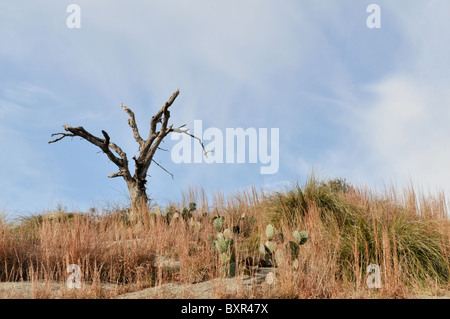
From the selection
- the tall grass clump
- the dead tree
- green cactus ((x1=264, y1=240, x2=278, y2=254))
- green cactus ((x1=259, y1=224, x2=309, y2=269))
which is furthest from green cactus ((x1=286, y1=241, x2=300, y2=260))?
the dead tree

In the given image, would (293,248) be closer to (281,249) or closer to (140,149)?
(281,249)

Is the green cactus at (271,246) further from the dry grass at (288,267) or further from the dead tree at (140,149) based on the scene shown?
the dead tree at (140,149)

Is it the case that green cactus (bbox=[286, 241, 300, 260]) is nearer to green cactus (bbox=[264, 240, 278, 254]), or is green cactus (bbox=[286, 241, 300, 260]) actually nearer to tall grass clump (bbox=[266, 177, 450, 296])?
green cactus (bbox=[264, 240, 278, 254])

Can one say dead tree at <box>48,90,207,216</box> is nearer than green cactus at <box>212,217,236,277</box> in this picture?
No

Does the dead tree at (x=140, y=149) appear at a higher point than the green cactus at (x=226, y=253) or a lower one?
higher

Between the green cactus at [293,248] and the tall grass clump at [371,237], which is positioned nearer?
the green cactus at [293,248]

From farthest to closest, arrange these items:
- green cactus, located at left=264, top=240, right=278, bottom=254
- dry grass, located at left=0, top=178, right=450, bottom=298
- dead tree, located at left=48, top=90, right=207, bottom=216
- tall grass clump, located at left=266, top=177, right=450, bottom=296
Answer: dead tree, located at left=48, top=90, right=207, bottom=216 < tall grass clump, located at left=266, top=177, right=450, bottom=296 < green cactus, located at left=264, top=240, right=278, bottom=254 < dry grass, located at left=0, top=178, right=450, bottom=298

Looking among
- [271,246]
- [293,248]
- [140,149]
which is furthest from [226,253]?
[140,149]

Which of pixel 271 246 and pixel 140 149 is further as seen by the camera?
pixel 140 149

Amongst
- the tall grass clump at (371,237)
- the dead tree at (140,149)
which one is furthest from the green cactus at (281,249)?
the dead tree at (140,149)

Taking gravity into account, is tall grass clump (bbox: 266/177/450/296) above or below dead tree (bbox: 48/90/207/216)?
below

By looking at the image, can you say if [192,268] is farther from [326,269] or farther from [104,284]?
[326,269]
